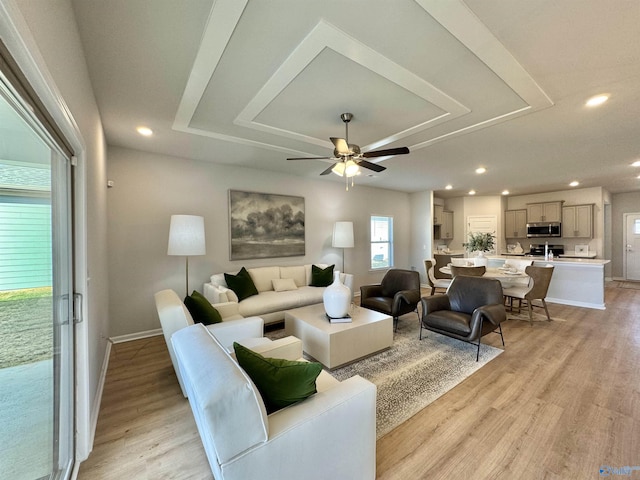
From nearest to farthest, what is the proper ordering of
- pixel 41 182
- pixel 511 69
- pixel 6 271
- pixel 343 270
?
pixel 6 271, pixel 41 182, pixel 511 69, pixel 343 270

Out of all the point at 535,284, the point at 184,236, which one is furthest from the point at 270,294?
the point at 535,284

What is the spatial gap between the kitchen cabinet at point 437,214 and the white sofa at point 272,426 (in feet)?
23.6

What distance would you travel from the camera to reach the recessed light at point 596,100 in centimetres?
235

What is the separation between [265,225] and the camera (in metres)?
4.82

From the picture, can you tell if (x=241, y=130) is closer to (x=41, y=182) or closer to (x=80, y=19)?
(x=80, y=19)

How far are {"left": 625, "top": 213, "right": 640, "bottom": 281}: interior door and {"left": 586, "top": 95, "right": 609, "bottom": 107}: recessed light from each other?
25.8ft

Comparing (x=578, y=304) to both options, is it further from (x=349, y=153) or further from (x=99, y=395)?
(x=99, y=395)

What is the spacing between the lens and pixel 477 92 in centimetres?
231

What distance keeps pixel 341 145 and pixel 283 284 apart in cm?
274

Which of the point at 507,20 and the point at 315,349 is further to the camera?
the point at 315,349

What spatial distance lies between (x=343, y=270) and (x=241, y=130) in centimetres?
379

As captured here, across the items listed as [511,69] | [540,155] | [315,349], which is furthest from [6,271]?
[540,155]

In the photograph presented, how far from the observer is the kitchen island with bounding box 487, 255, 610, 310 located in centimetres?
487

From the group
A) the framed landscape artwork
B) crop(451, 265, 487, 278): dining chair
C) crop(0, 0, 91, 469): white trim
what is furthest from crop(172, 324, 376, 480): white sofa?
crop(451, 265, 487, 278): dining chair
